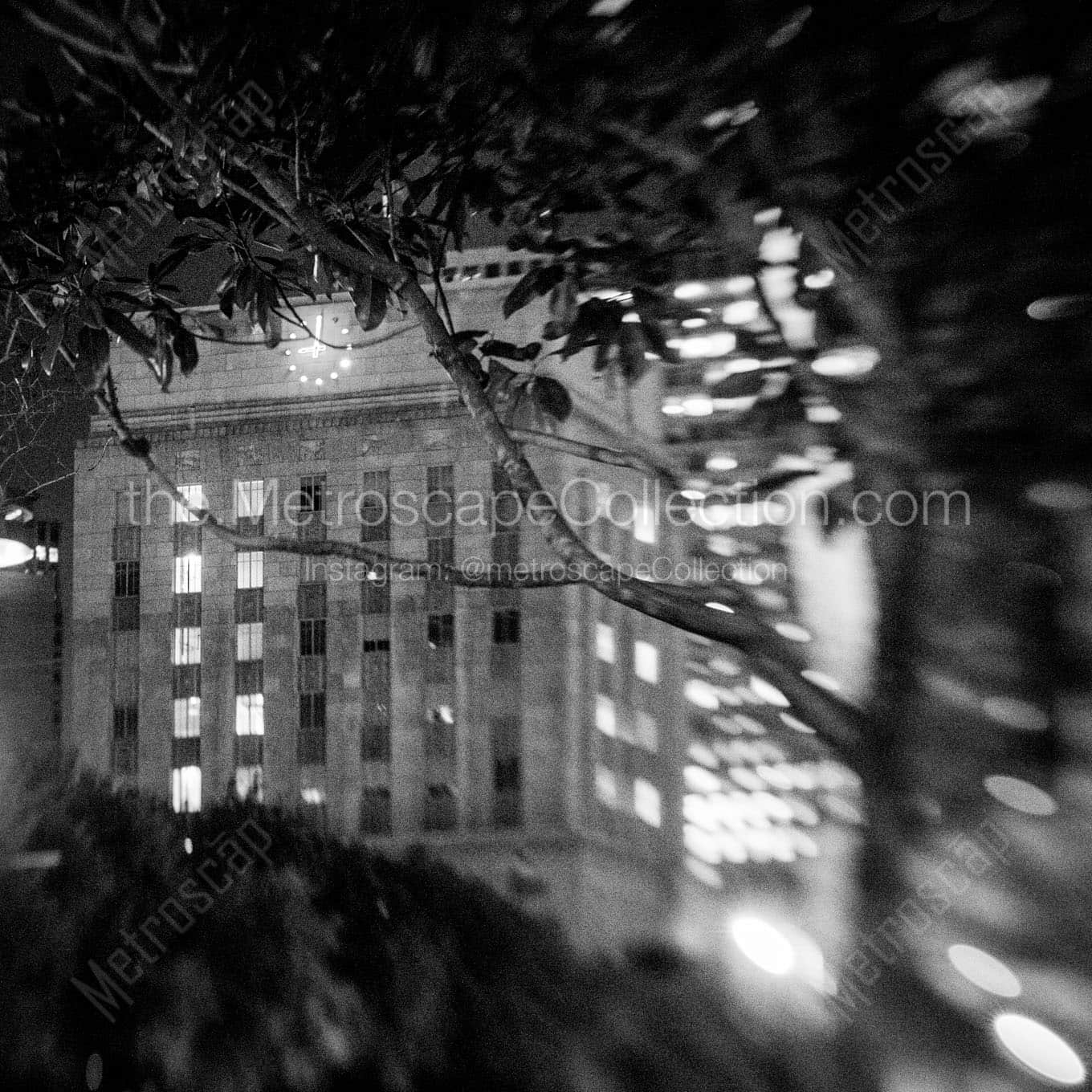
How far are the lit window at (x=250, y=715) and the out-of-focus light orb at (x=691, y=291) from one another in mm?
3404

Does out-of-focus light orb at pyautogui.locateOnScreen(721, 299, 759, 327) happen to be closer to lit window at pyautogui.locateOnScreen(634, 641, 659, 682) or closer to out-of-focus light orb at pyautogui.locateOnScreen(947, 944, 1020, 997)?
out-of-focus light orb at pyautogui.locateOnScreen(947, 944, 1020, 997)

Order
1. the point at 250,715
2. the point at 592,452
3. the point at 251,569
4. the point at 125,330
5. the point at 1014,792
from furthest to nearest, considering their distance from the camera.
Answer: the point at 250,715
the point at 251,569
the point at 125,330
the point at 592,452
the point at 1014,792

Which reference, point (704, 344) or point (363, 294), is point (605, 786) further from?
point (363, 294)

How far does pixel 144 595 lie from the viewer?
483 centimetres

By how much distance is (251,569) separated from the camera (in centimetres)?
451

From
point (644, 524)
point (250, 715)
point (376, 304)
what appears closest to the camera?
point (376, 304)

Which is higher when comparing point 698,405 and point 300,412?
point 300,412

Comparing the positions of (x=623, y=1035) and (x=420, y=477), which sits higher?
(x=420, y=477)

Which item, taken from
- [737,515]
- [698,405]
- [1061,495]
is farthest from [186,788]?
[1061,495]

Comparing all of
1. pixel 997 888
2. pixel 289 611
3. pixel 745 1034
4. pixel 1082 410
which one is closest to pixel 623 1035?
pixel 745 1034

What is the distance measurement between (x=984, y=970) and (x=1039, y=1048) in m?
0.14

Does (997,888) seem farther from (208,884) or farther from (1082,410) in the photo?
(208,884)

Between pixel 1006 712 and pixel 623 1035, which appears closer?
pixel 1006 712

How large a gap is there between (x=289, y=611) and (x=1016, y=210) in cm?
396
